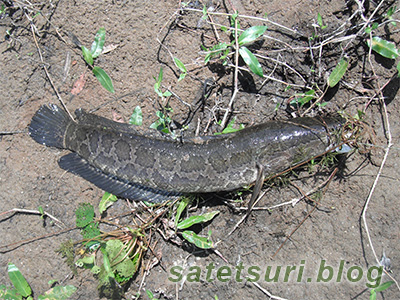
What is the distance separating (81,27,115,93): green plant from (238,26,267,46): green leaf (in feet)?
6.72

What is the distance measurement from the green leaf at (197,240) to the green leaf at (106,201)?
1.23m

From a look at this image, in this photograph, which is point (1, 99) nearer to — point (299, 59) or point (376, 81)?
point (299, 59)

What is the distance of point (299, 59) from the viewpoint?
17.4 feet

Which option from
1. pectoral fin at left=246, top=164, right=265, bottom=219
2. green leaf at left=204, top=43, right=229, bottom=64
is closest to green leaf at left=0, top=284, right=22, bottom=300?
pectoral fin at left=246, top=164, right=265, bottom=219

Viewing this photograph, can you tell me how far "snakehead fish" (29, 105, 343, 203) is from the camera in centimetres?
488

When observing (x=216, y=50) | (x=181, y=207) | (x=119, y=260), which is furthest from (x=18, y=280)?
(x=216, y=50)

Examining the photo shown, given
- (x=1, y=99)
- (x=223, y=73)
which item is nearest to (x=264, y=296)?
(x=223, y=73)

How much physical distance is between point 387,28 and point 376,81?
76cm

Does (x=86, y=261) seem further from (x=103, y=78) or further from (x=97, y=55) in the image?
(x=97, y=55)

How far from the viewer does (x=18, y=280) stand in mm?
5141

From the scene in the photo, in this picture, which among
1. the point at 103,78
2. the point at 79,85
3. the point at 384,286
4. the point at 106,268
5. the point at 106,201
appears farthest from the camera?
the point at 79,85

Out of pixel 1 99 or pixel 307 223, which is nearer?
pixel 307 223

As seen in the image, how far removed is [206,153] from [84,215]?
6.97 ft

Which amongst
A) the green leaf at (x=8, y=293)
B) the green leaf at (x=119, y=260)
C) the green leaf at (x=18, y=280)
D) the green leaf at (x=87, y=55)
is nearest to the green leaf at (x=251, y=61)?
the green leaf at (x=87, y=55)
